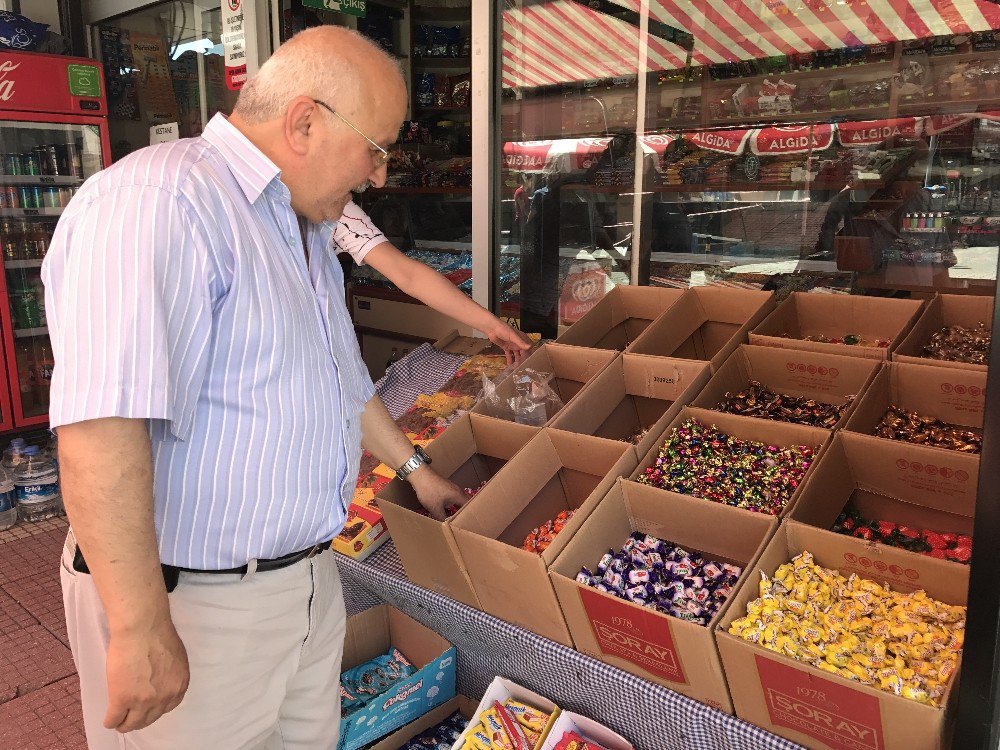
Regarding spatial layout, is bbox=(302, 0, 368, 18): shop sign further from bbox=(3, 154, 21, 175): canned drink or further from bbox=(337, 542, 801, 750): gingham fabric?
bbox=(337, 542, 801, 750): gingham fabric

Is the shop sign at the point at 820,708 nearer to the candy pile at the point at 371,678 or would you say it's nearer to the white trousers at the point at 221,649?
the white trousers at the point at 221,649

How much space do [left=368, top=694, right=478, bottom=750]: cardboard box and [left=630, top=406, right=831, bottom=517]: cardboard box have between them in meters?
0.90

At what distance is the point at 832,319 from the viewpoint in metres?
2.67

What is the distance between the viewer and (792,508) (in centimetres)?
166

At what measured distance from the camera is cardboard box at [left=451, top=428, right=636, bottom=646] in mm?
1658

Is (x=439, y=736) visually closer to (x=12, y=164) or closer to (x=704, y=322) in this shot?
(x=704, y=322)

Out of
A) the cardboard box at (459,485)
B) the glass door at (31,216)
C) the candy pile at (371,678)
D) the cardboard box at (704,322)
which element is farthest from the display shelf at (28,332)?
the cardboard box at (704,322)

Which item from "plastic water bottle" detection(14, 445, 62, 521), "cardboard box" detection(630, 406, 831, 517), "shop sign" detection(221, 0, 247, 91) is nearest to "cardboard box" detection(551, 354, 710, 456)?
"cardboard box" detection(630, 406, 831, 517)

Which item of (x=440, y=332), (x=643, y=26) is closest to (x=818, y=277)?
(x=643, y=26)

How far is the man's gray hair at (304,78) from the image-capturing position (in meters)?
1.30

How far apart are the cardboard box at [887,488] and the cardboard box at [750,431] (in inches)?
2.9

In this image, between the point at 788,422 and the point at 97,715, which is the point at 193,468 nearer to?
the point at 97,715

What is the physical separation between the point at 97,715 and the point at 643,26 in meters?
3.78

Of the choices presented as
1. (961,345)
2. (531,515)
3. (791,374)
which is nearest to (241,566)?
(531,515)
